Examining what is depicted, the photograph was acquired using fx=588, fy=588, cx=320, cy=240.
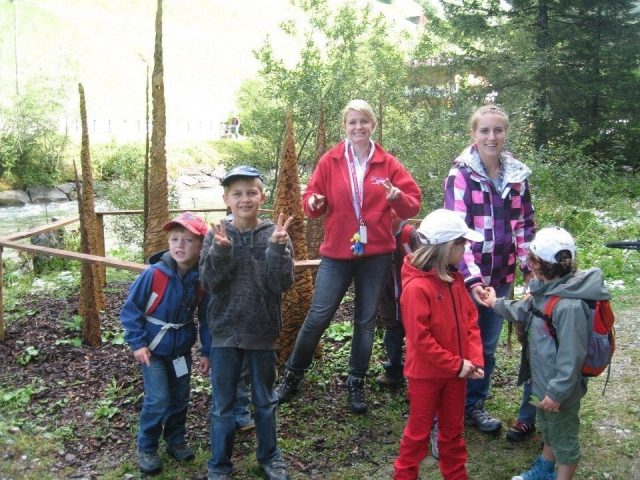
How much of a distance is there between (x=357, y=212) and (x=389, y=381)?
1248 mm

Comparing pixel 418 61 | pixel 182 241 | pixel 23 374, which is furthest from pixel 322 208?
pixel 418 61

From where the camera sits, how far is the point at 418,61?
754 inches

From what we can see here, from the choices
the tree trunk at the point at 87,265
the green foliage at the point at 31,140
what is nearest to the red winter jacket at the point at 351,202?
the tree trunk at the point at 87,265

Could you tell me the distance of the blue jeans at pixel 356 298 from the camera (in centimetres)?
334

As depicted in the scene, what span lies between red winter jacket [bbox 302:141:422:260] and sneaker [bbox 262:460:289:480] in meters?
1.12

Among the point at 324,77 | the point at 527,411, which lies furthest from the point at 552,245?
the point at 324,77

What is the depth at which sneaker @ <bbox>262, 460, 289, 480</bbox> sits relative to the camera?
Result: 9.25 ft

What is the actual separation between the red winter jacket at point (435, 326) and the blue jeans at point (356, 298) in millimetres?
660

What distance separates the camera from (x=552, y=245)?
2512 millimetres

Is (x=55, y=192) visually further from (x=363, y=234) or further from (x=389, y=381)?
(x=363, y=234)

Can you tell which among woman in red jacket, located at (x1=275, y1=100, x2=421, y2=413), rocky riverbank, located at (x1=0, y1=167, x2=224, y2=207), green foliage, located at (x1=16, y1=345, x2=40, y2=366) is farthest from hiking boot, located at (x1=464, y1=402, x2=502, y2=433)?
rocky riverbank, located at (x1=0, y1=167, x2=224, y2=207)

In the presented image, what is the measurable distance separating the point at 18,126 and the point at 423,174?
20796 millimetres

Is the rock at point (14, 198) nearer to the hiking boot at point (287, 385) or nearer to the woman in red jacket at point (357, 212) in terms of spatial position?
the hiking boot at point (287, 385)

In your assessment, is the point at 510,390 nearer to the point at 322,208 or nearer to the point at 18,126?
the point at 322,208
